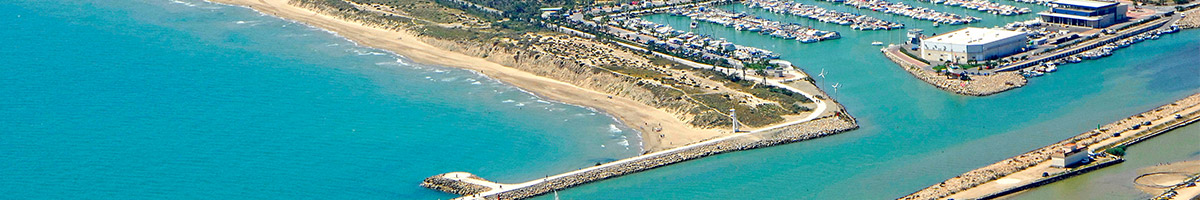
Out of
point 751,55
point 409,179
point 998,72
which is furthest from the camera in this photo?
point 751,55

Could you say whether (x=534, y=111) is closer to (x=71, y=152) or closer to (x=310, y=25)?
(x=71, y=152)

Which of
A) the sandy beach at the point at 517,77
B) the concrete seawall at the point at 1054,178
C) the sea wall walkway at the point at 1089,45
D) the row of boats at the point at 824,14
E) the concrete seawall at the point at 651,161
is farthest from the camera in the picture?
the row of boats at the point at 824,14

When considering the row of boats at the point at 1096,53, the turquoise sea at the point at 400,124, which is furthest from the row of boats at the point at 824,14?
the row of boats at the point at 1096,53

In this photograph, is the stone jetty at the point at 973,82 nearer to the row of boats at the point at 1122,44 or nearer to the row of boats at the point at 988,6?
the row of boats at the point at 1122,44

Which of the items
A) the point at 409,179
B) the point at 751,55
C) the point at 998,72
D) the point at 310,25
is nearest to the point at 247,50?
the point at 310,25

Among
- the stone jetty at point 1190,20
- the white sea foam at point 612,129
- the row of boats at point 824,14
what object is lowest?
the stone jetty at point 1190,20

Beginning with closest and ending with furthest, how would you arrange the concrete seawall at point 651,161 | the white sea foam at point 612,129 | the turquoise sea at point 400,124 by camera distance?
1. the concrete seawall at point 651,161
2. the turquoise sea at point 400,124
3. the white sea foam at point 612,129

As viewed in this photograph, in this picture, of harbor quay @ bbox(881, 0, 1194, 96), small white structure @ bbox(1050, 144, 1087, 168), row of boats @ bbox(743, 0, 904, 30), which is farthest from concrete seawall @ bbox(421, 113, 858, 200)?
row of boats @ bbox(743, 0, 904, 30)
